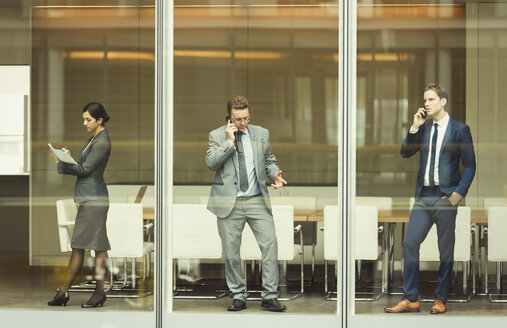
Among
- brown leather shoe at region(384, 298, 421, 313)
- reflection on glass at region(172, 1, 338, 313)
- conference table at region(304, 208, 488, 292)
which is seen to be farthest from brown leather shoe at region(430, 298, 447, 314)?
reflection on glass at region(172, 1, 338, 313)

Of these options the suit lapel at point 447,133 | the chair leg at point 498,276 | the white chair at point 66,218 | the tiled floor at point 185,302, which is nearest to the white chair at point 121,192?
the white chair at point 66,218

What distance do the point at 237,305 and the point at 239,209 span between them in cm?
82

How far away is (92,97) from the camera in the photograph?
7.30 meters

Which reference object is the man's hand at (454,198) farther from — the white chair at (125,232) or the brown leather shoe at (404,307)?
the white chair at (125,232)

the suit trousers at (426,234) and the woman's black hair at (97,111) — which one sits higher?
the woman's black hair at (97,111)

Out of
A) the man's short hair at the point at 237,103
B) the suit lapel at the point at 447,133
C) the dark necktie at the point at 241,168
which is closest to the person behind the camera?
the suit lapel at the point at 447,133

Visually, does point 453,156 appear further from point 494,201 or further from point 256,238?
point 256,238

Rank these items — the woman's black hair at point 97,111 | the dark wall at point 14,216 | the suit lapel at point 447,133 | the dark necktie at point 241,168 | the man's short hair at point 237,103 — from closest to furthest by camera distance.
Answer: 1. the suit lapel at point 447,133
2. the dark necktie at point 241,168
3. the man's short hair at point 237,103
4. the woman's black hair at point 97,111
5. the dark wall at point 14,216

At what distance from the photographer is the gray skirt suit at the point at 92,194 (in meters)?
6.86

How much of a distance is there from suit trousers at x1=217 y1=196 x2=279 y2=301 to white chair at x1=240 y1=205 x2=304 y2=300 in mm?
35

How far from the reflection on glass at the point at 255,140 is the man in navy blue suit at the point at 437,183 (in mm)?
659

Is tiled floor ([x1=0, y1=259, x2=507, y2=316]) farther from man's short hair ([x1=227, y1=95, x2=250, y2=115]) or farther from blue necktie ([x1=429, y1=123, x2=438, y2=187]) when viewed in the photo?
man's short hair ([x1=227, y1=95, x2=250, y2=115])

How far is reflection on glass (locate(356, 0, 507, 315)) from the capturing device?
6.62 metres

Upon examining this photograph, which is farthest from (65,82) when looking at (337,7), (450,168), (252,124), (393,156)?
(450,168)
